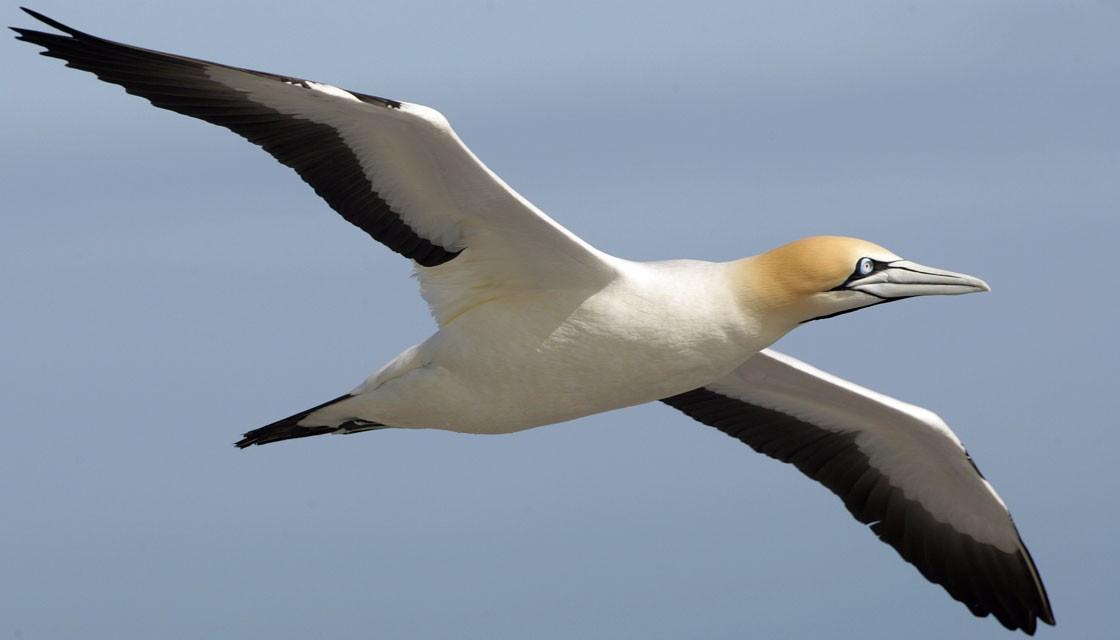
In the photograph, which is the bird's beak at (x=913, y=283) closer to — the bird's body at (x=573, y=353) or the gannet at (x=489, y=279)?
the gannet at (x=489, y=279)

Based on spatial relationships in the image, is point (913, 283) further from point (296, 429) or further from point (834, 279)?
point (296, 429)

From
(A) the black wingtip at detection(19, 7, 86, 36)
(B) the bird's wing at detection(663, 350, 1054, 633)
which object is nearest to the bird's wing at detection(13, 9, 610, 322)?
(A) the black wingtip at detection(19, 7, 86, 36)

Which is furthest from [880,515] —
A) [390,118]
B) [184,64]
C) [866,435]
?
[184,64]

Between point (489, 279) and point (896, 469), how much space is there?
165 inches

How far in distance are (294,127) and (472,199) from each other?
1230mm

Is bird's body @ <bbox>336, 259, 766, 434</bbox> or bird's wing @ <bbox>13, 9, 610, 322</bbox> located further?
bird's body @ <bbox>336, 259, 766, 434</bbox>

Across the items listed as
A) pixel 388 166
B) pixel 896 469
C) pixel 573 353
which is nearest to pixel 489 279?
pixel 573 353

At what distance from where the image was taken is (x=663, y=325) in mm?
11445

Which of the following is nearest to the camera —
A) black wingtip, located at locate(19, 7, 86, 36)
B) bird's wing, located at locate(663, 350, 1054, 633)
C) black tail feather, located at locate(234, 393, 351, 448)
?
black wingtip, located at locate(19, 7, 86, 36)

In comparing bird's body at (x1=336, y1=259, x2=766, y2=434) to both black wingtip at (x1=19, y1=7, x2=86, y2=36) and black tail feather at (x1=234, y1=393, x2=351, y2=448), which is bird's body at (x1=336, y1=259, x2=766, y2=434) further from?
black wingtip at (x1=19, y1=7, x2=86, y2=36)

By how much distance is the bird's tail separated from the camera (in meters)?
12.5

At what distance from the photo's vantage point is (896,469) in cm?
1427

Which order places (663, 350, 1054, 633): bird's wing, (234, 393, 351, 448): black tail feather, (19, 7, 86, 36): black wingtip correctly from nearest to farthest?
1. (19, 7, 86, 36): black wingtip
2. (234, 393, 351, 448): black tail feather
3. (663, 350, 1054, 633): bird's wing

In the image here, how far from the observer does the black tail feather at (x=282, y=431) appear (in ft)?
41.5
